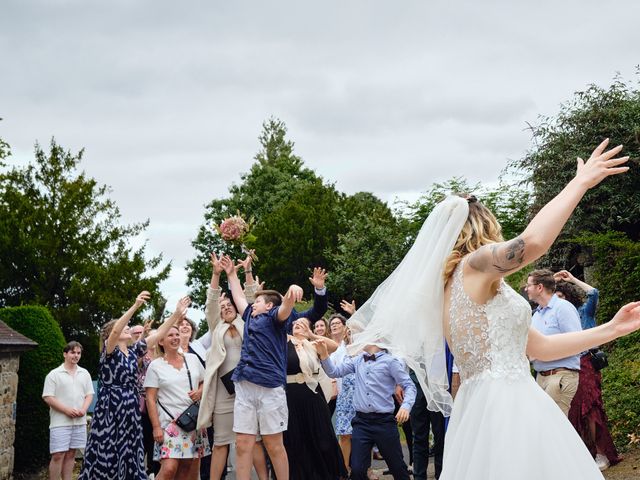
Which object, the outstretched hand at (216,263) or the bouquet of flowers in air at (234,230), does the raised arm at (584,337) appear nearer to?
the outstretched hand at (216,263)

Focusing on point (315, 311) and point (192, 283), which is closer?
point (315, 311)

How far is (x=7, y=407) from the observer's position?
1398 centimetres

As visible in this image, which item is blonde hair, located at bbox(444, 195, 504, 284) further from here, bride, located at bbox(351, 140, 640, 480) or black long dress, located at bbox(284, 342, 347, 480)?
black long dress, located at bbox(284, 342, 347, 480)

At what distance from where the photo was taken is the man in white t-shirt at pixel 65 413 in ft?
41.2

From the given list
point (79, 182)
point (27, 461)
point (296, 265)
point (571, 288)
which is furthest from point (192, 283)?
point (571, 288)

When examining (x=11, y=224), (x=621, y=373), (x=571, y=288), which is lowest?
(x=621, y=373)

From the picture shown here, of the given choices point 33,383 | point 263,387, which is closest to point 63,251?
point 33,383

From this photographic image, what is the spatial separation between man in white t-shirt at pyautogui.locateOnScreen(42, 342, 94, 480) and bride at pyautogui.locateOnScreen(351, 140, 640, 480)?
28.9ft

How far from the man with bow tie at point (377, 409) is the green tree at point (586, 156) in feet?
35.7

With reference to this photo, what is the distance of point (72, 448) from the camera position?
41.9 ft

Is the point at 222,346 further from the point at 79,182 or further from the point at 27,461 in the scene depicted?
the point at 79,182

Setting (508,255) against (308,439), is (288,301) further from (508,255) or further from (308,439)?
(508,255)

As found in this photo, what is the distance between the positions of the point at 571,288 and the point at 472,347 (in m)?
8.73

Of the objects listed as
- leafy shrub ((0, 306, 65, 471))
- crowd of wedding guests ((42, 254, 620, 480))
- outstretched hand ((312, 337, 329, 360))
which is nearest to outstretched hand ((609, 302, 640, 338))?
outstretched hand ((312, 337, 329, 360))
